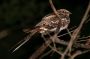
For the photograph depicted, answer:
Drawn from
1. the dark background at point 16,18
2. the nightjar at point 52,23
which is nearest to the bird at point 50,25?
the nightjar at point 52,23

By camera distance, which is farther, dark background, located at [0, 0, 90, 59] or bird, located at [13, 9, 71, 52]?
dark background, located at [0, 0, 90, 59]

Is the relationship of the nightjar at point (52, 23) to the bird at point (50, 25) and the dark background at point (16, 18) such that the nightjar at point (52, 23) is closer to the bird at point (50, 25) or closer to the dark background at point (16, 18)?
the bird at point (50, 25)

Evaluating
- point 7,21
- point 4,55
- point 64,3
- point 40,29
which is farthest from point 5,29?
point 40,29

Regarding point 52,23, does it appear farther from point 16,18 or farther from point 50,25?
point 16,18

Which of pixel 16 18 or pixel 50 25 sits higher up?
pixel 16 18

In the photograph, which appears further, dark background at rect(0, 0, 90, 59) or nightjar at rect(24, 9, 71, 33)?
dark background at rect(0, 0, 90, 59)

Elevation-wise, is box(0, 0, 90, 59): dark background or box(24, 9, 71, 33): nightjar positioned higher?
box(0, 0, 90, 59): dark background

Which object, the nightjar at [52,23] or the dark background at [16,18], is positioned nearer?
the nightjar at [52,23]

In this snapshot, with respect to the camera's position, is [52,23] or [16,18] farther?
[16,18]

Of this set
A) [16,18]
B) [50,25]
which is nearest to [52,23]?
[50,25]

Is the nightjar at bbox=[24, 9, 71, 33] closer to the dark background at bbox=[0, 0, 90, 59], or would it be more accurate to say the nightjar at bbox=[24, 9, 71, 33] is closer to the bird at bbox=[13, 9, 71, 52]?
the bird at bbox=[13, 9, 71, 52]

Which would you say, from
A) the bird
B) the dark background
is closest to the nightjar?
the bird

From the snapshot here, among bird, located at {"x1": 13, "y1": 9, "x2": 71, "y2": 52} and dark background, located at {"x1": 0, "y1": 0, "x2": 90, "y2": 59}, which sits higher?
dark background, located at {"x1": 0, "y1": 0, "x2": 90, "y2": 59}
